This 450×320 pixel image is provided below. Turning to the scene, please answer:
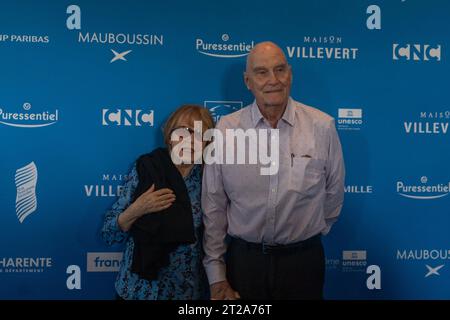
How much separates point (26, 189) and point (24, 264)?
377 mm

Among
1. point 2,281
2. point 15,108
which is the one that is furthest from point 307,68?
point 2,281

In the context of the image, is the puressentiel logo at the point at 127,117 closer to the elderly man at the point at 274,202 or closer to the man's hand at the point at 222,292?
the elderly man at the point at 274,202

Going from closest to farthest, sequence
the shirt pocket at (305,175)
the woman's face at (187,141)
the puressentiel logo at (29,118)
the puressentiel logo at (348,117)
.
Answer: the shirt pocket at (305,175) < the woman's face at (187,141) < the puressentiel logo at (29,118) < the puressentiel logo at (348,117)

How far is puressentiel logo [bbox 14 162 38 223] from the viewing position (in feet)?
7.59

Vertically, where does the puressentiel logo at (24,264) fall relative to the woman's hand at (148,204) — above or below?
below

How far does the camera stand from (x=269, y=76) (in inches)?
76.0

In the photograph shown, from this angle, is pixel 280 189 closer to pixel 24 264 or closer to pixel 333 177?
pixel 333 177

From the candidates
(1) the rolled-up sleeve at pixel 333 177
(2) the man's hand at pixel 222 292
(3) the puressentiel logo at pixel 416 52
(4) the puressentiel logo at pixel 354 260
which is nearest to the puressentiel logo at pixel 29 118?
(2) the man's hand at pixel 222 292

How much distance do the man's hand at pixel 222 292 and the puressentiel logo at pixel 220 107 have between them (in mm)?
832

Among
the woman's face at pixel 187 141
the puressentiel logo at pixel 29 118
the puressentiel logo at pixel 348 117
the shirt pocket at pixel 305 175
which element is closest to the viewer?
the shirt pocket at pixel 305 175

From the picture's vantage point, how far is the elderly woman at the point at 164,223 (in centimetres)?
195

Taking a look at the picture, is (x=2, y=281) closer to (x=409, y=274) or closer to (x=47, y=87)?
(x=47, y=87)

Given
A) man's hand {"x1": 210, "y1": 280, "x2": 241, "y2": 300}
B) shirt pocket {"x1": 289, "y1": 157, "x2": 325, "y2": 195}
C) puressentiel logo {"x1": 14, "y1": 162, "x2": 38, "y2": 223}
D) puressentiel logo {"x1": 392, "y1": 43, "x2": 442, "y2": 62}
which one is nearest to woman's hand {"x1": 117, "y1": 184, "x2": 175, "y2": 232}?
man's hand {"x1": 210, "y1": 280, "x2": 241, "y2": 300}

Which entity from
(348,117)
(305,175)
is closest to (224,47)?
(348,117)
